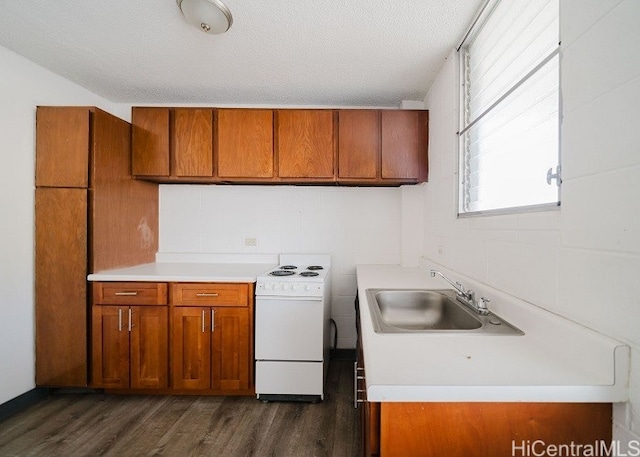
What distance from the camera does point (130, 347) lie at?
7.07ft

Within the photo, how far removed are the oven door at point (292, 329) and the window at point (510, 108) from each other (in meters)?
1.21

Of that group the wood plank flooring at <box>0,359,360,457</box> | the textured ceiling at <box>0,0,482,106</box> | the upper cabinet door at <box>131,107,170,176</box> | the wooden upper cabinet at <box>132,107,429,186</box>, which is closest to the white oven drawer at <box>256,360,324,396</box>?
the wood plank flooring at <box>0,359,360,457</box>

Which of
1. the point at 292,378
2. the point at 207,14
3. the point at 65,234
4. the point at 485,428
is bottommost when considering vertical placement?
the point at 292,378

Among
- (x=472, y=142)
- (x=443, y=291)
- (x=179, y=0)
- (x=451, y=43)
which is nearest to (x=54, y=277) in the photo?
(x=179, y=0)

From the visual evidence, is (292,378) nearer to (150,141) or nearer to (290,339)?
(290,339)

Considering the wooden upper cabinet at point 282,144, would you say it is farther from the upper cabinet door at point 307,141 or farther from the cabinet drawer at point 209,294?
the cabinet drawer at point 209,294

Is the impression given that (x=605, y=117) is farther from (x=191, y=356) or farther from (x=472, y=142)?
(x=191, y=356)

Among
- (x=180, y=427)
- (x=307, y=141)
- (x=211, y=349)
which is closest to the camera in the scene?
(x=180, y=427)

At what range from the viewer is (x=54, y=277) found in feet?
6.91

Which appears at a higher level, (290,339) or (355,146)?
(355,146)

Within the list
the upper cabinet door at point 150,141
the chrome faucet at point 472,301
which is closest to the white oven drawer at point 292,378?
the chrome faucet at point 472,301

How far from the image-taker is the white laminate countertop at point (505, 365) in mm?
717

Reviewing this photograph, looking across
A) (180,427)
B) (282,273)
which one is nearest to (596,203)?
(282,273)

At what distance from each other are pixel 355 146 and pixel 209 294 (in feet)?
5.32
